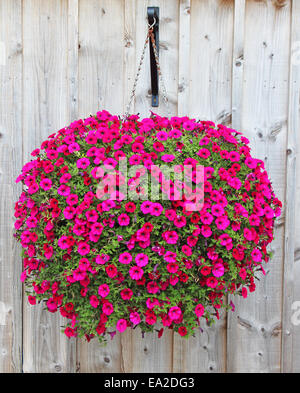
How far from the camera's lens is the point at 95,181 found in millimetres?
1484

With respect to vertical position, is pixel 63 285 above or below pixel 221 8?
below

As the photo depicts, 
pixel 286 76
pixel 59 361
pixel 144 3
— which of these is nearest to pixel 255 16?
pixel 286 76

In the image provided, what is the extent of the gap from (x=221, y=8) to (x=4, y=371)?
6.79 feet

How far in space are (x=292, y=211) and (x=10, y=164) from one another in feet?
4.53

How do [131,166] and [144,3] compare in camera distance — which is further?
[144,3]

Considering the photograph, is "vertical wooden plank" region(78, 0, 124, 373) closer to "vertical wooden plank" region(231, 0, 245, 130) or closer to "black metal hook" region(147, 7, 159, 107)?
"black metal hook" region(147, 7, 159, 107)

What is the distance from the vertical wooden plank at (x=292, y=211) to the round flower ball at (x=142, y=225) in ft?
1.69

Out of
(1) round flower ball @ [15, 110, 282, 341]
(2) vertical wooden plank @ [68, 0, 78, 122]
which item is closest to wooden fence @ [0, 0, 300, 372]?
(2) vertical wooden plank @ [68, 0, 78, 122]

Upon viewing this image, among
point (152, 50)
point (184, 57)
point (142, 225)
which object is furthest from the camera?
point (184, 57)

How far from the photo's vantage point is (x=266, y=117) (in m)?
2.07

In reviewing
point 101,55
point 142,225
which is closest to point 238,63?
point 101,55

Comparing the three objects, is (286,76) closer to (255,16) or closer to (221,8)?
(255,16)

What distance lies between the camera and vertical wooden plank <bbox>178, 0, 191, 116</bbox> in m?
2.01

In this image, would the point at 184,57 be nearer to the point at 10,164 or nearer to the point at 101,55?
the point at 101,55
